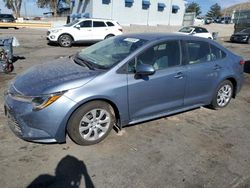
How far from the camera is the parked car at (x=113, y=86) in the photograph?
3.49 meters

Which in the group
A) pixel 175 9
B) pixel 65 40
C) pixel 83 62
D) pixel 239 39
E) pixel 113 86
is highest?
pixel 175 9

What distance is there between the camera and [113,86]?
378cm

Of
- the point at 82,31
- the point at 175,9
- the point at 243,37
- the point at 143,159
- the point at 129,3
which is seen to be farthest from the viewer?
the point at 175,9

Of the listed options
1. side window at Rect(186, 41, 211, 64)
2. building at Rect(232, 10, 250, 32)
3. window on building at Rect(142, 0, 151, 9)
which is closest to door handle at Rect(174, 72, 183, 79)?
side window at Rect(186, 41, 211, 64)

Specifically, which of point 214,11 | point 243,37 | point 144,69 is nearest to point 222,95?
point 144,69

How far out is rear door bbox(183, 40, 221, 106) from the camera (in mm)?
4637

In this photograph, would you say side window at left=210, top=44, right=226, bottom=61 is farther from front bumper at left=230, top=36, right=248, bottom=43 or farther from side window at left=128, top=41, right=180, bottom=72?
front bumper at left=230, top=36, right=248, bottom=43

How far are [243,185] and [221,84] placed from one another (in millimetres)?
2489

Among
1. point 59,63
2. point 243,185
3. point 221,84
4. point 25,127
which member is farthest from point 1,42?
point 243,185

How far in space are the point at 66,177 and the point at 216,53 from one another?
3.62 metres

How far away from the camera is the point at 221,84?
5.26m

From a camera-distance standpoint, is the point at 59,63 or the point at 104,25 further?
the point at 104,25

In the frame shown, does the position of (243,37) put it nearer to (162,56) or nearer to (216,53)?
(216,53)

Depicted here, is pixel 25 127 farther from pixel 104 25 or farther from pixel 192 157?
pixel 104 25
